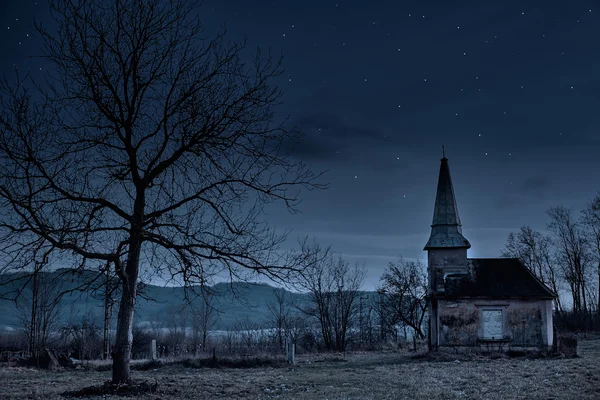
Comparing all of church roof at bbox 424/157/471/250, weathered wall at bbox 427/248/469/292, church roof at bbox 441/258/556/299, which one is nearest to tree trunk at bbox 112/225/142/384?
church roof at bbox 441/258/556/299

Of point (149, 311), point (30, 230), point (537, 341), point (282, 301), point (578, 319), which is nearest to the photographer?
point (30, 230)

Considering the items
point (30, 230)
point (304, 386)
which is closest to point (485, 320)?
point (304, 386)

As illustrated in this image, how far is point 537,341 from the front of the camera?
100 feet

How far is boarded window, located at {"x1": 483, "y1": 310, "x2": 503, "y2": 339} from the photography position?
1222 inches

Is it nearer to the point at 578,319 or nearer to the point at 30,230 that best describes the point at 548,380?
the point at 30,230

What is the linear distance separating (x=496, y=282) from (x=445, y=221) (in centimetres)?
515

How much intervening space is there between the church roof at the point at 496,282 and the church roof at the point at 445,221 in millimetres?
1888

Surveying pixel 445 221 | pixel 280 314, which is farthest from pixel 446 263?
pixel 280 314

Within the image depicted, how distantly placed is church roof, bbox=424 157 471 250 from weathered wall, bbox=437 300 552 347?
406 centimetres

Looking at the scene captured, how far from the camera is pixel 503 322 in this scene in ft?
102

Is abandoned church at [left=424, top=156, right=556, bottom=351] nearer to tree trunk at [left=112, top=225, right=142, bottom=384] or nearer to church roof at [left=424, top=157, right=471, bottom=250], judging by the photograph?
church roof at [left=424, top=157, right=471, bottom=250]

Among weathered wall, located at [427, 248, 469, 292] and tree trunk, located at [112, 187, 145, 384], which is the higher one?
weathered wall, located at [427, 248, 469, 292]

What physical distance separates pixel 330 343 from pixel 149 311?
127447 millimetres

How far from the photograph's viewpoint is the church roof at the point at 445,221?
111 feet
